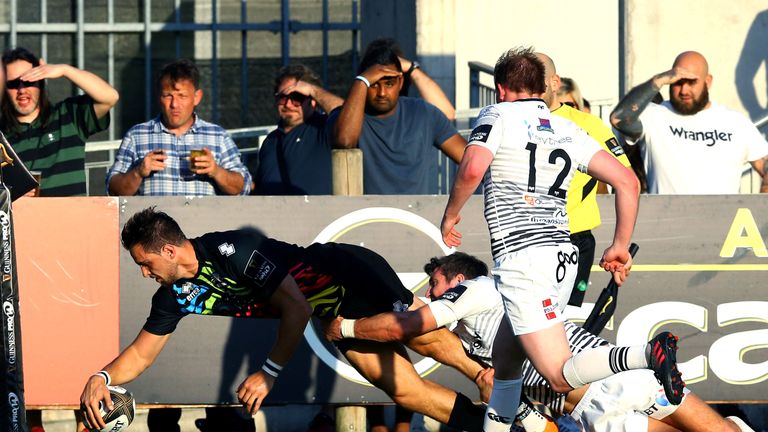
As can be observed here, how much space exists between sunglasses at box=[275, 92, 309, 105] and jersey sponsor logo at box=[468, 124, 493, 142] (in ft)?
8.97

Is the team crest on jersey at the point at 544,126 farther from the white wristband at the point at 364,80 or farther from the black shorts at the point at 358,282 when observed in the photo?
the white wristband at the point at 364,80

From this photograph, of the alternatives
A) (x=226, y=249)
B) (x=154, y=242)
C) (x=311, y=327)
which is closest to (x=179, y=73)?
(x=311, y=327)

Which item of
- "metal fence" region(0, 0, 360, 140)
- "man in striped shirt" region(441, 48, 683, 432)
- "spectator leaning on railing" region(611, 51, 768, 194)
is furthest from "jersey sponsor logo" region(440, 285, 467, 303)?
"metal fence" region(0, 0, 360, 140)

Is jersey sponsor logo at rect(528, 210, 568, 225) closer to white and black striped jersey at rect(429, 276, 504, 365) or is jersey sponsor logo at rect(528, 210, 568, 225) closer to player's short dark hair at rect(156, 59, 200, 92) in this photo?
white and black striped jersey at rect(429, 276, 504, 365)

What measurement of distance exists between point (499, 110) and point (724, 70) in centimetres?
659

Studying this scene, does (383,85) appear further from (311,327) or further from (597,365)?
(597,365)

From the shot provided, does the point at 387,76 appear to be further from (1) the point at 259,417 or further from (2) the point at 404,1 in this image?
(2) the point at 404,1

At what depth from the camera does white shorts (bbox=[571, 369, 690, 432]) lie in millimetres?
6512

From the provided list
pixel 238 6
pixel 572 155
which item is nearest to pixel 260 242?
pixel 572 155

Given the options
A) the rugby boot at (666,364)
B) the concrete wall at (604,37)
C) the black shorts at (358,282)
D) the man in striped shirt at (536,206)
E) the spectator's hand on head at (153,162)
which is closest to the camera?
the rugby boot at (666,364)

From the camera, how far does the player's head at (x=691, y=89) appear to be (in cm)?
870

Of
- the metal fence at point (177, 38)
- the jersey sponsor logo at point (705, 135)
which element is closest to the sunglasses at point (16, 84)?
the jersey sponsor logo at point (705, 135)

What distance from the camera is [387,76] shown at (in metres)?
8.12

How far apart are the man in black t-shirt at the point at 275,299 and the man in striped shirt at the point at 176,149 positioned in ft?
1.98
